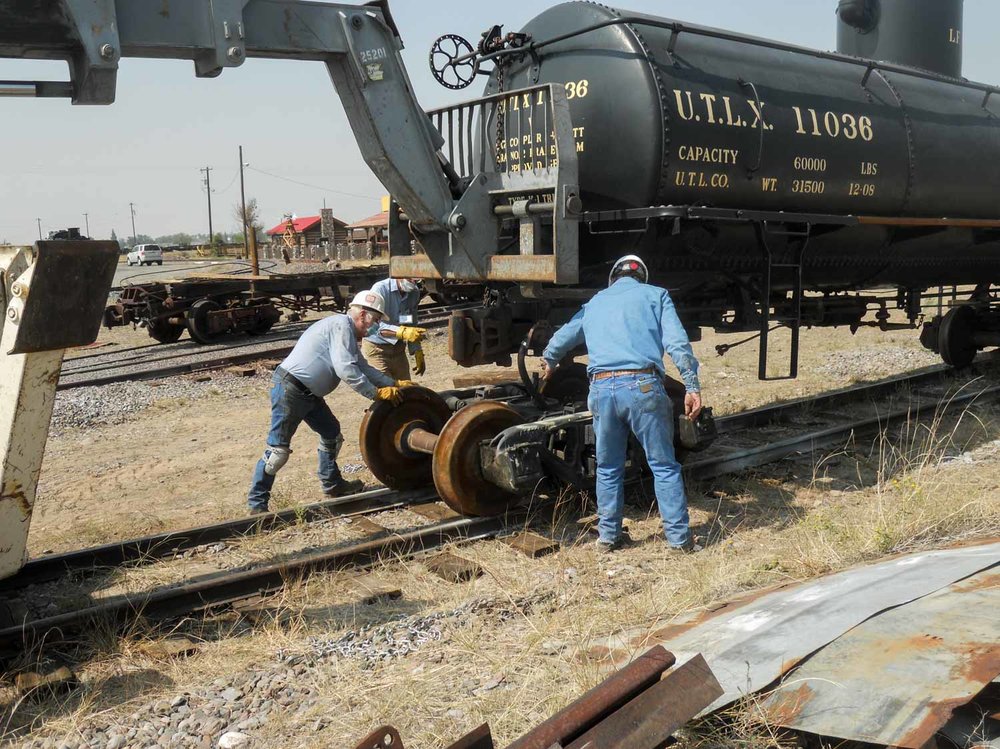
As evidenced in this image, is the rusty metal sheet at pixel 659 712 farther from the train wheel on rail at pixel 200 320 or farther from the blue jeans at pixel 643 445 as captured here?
the train wheel on rail at pixel 200 320

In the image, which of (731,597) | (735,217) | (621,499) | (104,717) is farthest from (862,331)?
(104,717)

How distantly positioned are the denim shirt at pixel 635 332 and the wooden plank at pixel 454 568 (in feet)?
5.06

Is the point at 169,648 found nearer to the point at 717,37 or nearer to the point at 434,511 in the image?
the point at 434,511

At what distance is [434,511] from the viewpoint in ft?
21.5

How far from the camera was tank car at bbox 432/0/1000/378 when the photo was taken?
6.43 meters

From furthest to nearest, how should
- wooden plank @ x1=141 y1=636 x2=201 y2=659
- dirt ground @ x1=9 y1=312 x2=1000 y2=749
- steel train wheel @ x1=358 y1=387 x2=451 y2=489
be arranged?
steel train wheel @ x1=358 y1=387 x2=451 y2=489
wooden plank @ x1=141 y1=636 x2=201 y2=659
dirt ground @ x1=9 y1=312 x2=1000 y2=749

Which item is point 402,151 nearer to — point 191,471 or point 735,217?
point 735,217

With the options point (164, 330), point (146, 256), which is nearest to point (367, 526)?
point (164, 330)

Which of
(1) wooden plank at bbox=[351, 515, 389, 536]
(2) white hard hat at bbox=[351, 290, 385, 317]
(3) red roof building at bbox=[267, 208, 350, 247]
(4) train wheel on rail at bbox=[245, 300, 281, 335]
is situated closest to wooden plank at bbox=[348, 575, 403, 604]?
(1) wooden plank at bbox=[351, 515, 389, 536]

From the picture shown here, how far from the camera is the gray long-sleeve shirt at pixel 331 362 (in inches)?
254

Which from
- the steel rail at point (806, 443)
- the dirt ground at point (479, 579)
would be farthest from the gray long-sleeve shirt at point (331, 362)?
the steel rail at point (806, 443)

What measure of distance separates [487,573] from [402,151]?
111 inches

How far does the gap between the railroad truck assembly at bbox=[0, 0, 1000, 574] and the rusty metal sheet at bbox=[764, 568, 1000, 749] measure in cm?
280

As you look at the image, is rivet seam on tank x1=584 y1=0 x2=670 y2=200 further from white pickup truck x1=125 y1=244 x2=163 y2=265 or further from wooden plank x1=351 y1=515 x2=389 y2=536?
white pickup truck x1=125 y1=244 x2=163 y2=265
